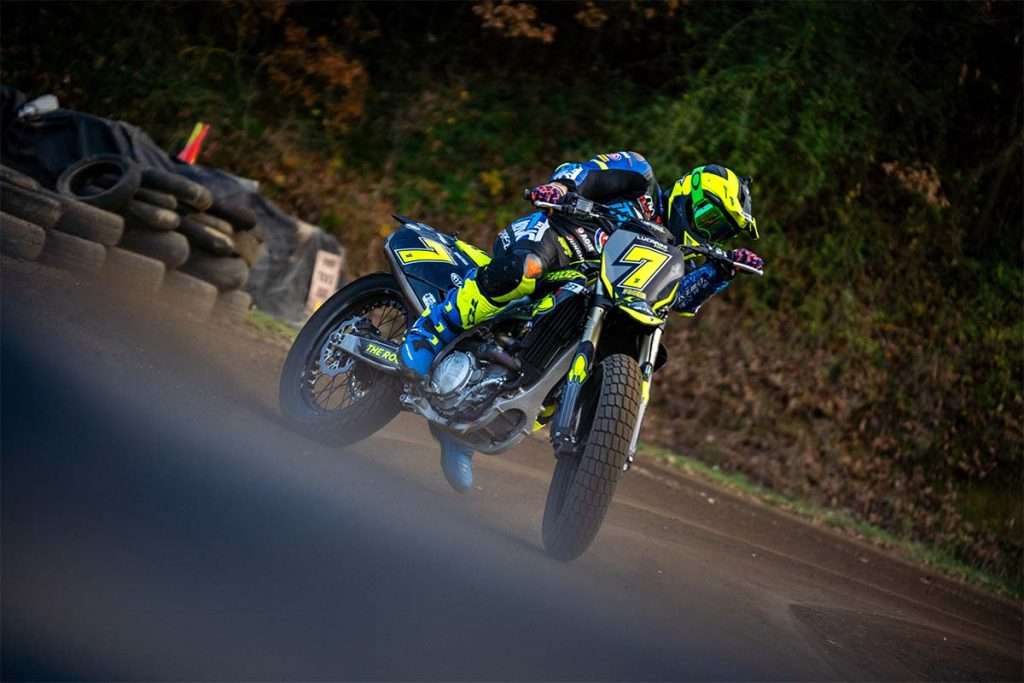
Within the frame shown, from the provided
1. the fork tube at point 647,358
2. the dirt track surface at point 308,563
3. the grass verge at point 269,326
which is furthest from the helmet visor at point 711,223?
the grass verge at point 269,326

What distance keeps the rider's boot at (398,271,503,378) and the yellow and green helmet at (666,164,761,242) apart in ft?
3.37

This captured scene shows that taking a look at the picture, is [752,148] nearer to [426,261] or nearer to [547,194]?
[426,261]

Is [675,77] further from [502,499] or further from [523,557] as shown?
[523,557]

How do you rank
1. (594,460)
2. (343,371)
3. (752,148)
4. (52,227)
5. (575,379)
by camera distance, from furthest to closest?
(752,148) < (52,227) < (343,371) < (575,379) < (594,460)

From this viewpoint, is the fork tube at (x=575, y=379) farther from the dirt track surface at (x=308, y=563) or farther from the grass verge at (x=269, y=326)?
the grass verge at (x=269, y=326)

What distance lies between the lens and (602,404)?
5.30 meters

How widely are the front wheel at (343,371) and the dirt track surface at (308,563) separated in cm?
15

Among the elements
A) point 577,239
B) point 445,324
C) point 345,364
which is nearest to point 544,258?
point 577,239

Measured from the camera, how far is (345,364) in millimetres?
6426

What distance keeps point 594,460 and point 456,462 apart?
919 mm

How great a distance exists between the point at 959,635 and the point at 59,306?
6007 mm

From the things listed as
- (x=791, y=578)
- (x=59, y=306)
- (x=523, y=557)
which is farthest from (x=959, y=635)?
(x=59, y=306)

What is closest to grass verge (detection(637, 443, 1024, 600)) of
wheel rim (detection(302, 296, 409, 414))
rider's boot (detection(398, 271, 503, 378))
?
wheel rim (detection(302, 296, 409, 414))

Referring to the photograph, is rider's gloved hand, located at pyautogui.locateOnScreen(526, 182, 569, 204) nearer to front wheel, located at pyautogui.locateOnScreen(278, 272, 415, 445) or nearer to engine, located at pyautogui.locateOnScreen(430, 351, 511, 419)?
engine, located at pyautogui.locateOnScreen(430, 351, 511, 419)
